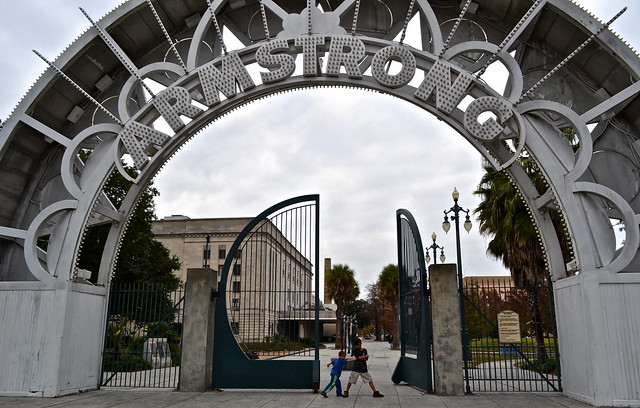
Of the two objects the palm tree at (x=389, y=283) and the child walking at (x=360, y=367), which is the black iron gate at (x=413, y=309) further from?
the palm tree at (x=389, y=283)

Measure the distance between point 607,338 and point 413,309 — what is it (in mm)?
4802

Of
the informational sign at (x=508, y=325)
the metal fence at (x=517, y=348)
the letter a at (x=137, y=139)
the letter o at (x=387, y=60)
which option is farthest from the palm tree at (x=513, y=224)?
Answer: the letter a at (x=137, y=139)

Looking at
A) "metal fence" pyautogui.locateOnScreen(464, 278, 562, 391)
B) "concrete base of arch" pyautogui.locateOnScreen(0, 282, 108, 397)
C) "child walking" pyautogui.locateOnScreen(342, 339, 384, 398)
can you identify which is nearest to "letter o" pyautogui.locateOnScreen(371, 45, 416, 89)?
"metal fence" pyautogui.locateOnScreen(464, 278, 562, 391)

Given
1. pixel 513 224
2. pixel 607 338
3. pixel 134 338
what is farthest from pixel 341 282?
pixel 607 338

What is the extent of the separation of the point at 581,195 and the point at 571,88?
322 centimetres

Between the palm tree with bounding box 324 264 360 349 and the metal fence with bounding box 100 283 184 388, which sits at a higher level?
the palm tree with bounding box 324 264 360 349

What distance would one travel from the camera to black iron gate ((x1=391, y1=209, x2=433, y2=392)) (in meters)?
12.8

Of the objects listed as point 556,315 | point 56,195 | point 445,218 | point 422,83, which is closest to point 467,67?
point 422,83

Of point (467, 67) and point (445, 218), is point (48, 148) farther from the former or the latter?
point (445, 218)

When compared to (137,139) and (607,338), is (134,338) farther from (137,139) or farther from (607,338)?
(607,338)

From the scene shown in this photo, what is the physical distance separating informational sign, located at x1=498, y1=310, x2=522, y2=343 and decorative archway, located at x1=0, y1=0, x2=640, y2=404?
1302 mm

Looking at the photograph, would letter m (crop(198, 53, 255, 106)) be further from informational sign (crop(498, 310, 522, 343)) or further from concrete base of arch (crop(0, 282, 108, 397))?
informational sign (crop(498, 310, 522, 343))

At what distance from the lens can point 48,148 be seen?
1493 cm

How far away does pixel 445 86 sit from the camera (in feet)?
41.6
